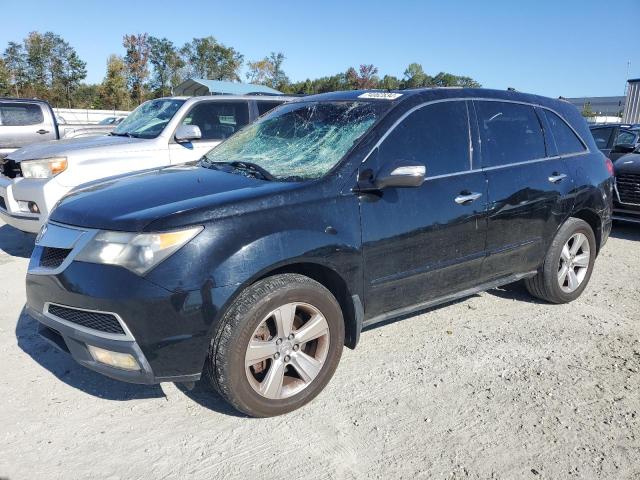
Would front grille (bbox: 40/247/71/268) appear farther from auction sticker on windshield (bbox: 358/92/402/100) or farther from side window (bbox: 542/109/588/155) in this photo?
side window (bbox: 542/109/588/155)

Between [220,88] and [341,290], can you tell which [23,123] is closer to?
[341,290]

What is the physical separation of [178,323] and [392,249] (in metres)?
1.38

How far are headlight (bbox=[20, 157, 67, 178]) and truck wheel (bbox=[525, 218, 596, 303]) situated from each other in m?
4.91

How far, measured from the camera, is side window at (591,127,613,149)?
8.88m

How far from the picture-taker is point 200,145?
6.79m

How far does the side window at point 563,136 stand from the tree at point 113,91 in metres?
47.8

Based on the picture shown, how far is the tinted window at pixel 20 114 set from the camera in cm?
981

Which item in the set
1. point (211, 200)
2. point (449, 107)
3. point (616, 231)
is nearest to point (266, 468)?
point (211, 200)

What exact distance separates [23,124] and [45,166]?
17.4ft

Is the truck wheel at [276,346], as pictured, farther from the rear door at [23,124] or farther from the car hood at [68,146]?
the rear door at [23,124]

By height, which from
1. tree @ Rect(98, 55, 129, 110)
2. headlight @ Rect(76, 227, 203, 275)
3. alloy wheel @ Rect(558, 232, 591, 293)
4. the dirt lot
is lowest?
the dirt lot

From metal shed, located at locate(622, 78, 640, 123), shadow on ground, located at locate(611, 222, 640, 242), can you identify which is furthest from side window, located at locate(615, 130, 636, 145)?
metal shed, located at locate(622, 78, 640, 123)

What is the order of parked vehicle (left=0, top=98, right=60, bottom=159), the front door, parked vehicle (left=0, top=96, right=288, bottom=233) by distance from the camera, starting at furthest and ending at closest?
parked vehicle (left=0, top=98, right=60, bottom=159) → parked vehicle (left=0, top=96, right=288, bottom=233) → the front door

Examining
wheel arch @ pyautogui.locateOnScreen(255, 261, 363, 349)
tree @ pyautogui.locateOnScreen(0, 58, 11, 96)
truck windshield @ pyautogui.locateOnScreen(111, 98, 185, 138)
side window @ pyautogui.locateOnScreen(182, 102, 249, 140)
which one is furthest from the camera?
tree @ pyautogui.locateOnScreen(0, 58, 11, 96)
